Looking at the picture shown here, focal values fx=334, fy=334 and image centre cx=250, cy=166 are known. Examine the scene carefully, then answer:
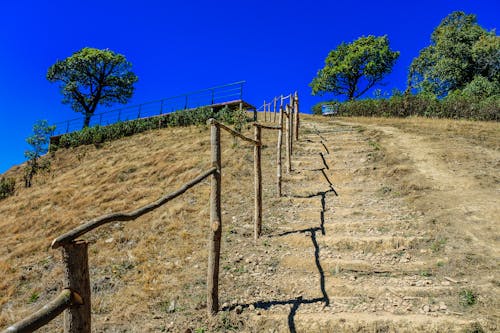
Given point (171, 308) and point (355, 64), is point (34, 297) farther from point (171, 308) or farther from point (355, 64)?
point (355, 64)

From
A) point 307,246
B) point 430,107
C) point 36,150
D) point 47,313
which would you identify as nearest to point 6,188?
point 36,150

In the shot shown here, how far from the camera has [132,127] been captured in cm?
2459

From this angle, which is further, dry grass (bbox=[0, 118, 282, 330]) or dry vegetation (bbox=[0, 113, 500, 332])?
dry grass (bbox=[0, 118, 282, 330])

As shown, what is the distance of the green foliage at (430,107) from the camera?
728 inches

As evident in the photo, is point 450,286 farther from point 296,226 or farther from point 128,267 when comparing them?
point 128,267

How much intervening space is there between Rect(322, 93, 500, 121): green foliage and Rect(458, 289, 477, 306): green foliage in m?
17.1

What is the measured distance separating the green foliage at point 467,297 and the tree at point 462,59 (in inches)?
944

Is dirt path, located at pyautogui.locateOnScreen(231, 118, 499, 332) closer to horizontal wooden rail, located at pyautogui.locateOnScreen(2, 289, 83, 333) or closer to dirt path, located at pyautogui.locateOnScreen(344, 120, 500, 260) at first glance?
dirt path, located at pyautogui.locateOnScreen(344, 120, 500, 260)

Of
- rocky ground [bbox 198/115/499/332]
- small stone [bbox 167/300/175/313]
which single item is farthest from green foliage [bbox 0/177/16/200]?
small stone [bbox 167/300/175/313]

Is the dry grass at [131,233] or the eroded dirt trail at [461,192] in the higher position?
the eroded dirt trail at [461,192]

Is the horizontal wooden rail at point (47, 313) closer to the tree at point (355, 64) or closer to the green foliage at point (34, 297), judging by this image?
the green foliage at point (34, 297)

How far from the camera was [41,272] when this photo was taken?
320 inches

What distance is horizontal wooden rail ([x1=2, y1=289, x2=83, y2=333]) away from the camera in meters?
2.10


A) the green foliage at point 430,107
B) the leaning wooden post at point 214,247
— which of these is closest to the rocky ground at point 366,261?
the leaning wooden post at point 214,247
